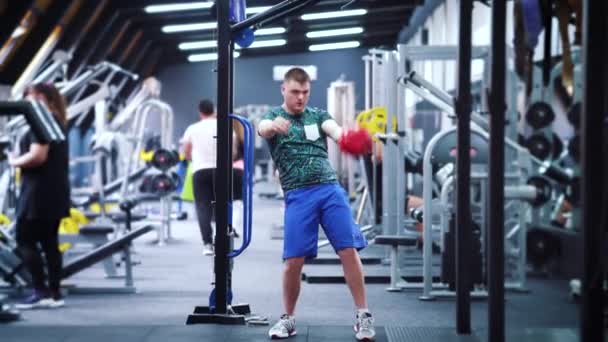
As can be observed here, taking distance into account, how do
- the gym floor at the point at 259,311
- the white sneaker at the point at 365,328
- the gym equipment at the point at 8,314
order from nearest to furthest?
1. the white sneaker at the point at 365,328
2. the gym floor at the point at 259,311
3. the gym equipment at the point at 8,314

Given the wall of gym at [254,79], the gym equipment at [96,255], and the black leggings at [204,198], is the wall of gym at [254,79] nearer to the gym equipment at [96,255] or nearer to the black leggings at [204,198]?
the black leggings at [204,198]

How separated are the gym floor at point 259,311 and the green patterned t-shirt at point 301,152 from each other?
27.8 inches

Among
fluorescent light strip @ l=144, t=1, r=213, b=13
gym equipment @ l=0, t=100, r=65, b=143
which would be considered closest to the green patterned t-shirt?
gym equipment @ l=0, t=100, r=65, b=143

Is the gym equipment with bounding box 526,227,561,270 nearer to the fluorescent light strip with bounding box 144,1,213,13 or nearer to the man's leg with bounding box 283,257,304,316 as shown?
the man's leg with bounding box 283,257,304,316

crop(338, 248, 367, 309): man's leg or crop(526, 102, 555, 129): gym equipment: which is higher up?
crop(526, 102, 555, 129): gym equipment

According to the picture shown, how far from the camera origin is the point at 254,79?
22.4 meters

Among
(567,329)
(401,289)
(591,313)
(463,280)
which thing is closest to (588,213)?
(591,313)

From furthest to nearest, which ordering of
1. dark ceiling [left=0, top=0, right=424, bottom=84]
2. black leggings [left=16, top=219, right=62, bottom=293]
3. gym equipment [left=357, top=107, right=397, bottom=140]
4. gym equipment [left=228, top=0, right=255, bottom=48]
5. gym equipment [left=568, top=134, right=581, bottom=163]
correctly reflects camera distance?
1. dark ceiling [left=0, top=0, right=424, bottom=84]
2. gym equipment [left=357, top=107, right=397, bottom=140]
3. gym equipment [left=568, top=134, right=581, bottom=163]
4. black leggings [left=16, top=219, right=62, bottom=293]
5. gym equipment [left=228, top=0, right=255, bottom=48]

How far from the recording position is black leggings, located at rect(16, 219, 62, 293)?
5211 mm

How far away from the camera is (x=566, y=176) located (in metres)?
Result: 6.52

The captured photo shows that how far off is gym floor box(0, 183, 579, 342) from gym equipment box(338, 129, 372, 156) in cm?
82

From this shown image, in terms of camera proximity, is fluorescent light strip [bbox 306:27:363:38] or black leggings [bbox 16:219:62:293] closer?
black leggings [bbox 16:219:62:293]

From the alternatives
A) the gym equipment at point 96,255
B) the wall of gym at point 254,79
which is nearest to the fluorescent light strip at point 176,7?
the wall of gym at point 254,79

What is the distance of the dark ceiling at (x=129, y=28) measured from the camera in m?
11.6
